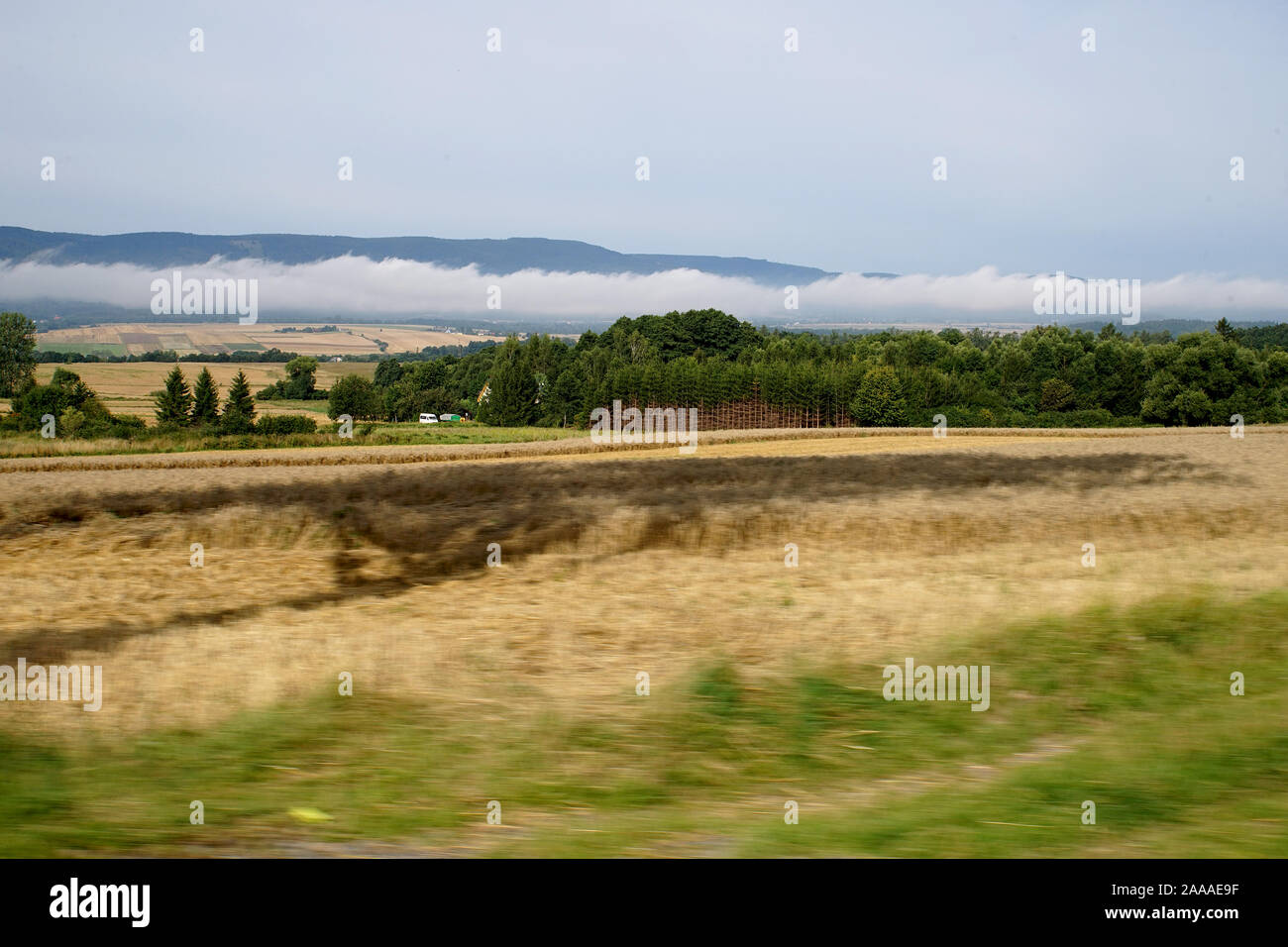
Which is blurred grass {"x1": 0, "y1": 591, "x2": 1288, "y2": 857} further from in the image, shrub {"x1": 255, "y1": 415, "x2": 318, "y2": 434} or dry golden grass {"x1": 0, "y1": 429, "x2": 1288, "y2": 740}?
shrub {"x1": 255, "y1": 415, "x2": 318, "y2": 434}

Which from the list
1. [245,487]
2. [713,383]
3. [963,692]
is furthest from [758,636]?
[713,383]

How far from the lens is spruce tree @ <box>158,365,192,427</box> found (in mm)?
→ 97688

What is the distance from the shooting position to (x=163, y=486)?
26703 mm

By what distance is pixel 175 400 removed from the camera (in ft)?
324

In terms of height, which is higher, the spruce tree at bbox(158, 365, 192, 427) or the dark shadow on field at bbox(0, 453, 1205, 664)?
the spruce tree at bbox(158, 365, 192, 427)

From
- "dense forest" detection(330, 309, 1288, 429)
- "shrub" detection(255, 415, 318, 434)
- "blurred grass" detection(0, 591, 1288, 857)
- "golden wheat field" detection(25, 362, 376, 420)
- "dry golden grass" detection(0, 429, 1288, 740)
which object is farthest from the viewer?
"golden wheat field" detection(25, 362, 376, 420)

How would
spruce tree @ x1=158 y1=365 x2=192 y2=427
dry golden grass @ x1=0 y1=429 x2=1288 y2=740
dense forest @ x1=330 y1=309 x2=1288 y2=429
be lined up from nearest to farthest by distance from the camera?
dry golden grass @ x1=0 y1=429 x2=1288 y2=740 → dense forest @ x1=330 y1=309 x2=1288 y2=429 → spruce tree @ x1=158 y1=365 x2=192 y2=427

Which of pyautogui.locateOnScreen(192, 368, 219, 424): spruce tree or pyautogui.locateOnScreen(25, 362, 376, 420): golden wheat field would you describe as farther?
pyautogui.locateOnScreen(25, 362, 376, 420): golden wheat field

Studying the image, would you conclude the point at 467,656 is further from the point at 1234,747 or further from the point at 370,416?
the point at 370,416

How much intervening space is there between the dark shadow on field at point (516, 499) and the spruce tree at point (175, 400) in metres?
77.4

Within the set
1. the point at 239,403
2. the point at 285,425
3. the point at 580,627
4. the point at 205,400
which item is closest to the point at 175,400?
the point at 205,400

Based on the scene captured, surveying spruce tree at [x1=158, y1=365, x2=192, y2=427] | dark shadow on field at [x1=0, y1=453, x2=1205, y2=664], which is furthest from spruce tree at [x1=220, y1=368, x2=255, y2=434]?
dark shadow on field at [x1=0, y1=453, x2=1205, y2=664]

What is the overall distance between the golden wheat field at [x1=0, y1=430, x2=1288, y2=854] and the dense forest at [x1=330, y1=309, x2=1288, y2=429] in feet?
255

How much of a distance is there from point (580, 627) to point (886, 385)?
104897 millimetres
